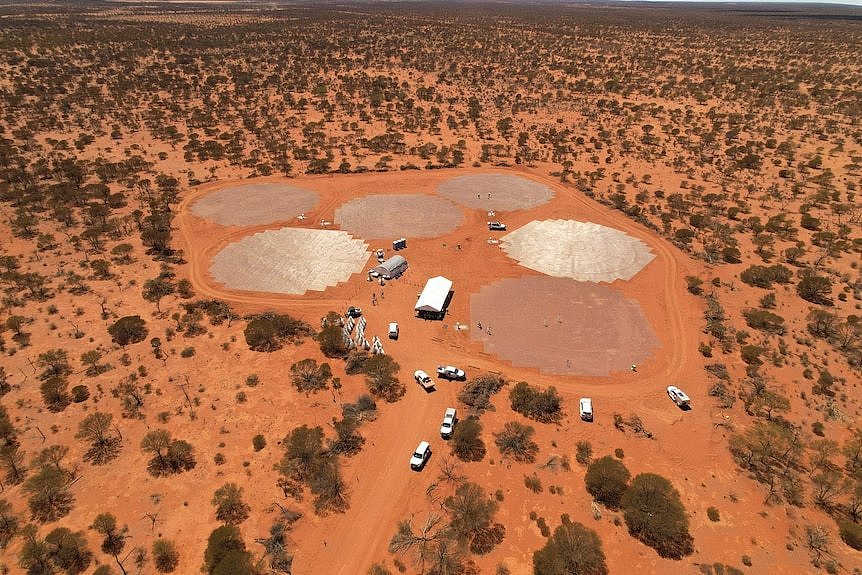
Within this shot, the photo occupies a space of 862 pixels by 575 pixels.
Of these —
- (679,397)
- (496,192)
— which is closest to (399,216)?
(496,192)

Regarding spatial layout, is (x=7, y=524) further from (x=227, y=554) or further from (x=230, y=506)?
(x=227, y=554)

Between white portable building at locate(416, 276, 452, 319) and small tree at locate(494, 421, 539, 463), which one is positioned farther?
white portable building at locate(416, 276, 452, 319)

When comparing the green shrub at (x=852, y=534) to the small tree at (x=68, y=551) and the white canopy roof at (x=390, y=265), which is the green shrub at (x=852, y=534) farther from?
the small tree at (x=68, y=551)

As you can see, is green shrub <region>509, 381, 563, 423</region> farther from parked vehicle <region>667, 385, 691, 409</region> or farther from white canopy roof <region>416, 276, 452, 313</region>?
white canopy roof <region>416, 276, 452, 313</region>

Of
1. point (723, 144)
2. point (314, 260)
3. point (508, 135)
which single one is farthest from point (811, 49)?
point (314, 260)

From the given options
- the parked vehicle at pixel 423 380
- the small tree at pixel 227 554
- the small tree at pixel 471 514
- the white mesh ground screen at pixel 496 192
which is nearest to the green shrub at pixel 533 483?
the small tree at pixel 471 514

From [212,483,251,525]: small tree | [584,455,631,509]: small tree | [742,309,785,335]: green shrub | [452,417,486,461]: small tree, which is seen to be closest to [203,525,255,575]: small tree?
[212,483,251,525]: small tree
